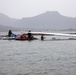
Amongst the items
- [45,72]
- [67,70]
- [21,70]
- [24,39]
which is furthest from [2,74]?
[24,39]

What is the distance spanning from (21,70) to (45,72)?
67.5 inches

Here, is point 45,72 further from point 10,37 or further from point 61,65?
point 10,37

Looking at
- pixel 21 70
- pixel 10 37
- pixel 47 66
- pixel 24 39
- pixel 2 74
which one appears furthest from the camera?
pixel 10 37

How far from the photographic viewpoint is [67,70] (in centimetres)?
1748

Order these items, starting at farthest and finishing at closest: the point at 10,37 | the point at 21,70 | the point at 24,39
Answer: the point at 10,37 < the point at 24,39 < the point at 21,70

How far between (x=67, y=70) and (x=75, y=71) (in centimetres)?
63

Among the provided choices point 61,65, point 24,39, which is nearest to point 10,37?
point 24,39

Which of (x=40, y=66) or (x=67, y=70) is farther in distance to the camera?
(x=40, y=66)

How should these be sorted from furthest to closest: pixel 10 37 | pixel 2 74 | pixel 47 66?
pixel 10 37, pixel 47 66, pixel 2 74

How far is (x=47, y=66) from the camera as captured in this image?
62.3ft

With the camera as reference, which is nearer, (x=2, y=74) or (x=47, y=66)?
(x=2, y=74)

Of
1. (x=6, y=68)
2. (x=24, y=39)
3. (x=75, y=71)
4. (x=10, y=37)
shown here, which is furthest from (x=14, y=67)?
(x=10, y=37)

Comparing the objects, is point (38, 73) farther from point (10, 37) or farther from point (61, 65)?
point (10, 37)

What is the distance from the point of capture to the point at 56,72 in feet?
55.7
